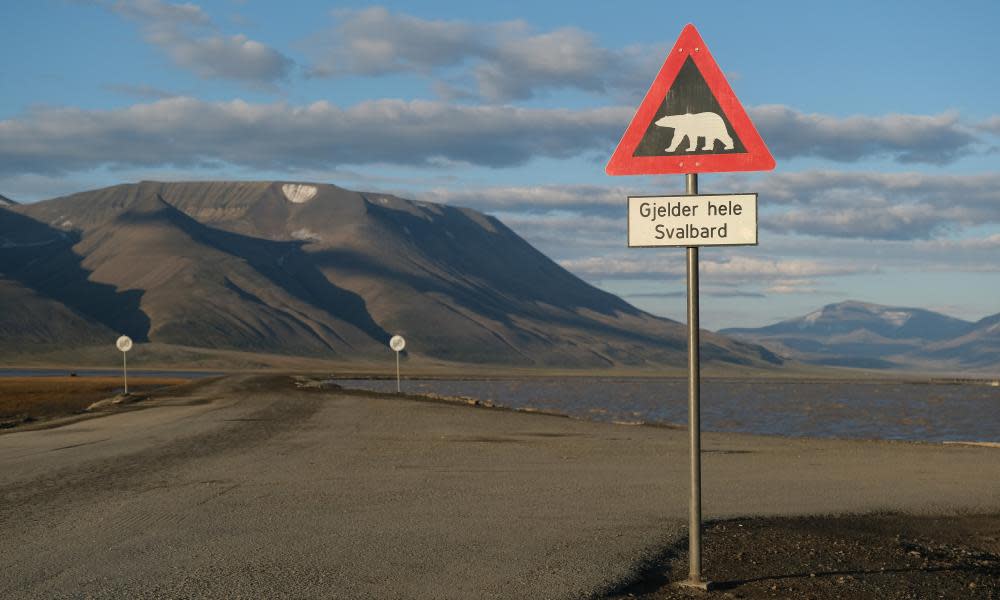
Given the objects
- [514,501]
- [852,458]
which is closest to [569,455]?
[852,458]

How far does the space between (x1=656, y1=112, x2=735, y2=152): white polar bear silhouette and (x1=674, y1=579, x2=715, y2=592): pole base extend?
11.3 ft

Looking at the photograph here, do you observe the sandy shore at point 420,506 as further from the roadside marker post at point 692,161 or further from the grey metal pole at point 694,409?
the roadside marker post at point 692,161

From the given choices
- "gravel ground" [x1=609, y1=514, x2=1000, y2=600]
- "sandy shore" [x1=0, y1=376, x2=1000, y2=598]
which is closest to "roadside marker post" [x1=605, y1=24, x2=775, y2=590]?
"gravel ground" [x1=609, y1=514, x2=1000, y2=600]

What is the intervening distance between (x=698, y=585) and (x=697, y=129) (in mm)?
3641

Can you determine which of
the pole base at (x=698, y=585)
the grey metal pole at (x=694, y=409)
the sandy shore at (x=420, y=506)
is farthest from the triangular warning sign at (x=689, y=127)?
the sandy shore at (x=420, y=506)

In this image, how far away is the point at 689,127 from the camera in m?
9.08

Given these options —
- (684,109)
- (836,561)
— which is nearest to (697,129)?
(684,109)

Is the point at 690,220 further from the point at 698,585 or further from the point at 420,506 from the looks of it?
the point at 420,506

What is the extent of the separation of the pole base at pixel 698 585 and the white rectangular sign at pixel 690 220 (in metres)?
2.68

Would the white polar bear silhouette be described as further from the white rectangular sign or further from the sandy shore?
the sandy shore

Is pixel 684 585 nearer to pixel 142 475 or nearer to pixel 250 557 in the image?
pixel 250 557

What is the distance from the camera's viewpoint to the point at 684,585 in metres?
8.92

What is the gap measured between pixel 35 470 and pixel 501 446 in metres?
9.22

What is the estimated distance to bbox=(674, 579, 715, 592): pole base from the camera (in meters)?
8.83
